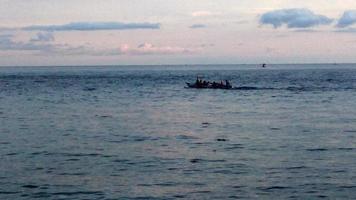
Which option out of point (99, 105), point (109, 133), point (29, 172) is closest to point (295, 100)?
point (99, 105)

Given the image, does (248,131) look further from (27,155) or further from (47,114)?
(47,114)

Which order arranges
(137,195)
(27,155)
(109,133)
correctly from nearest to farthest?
(137,195), (27,155), (109,133)

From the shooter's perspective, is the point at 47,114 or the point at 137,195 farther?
the point at 47,114

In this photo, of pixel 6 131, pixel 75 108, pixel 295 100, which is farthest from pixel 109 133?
pixel 295 100

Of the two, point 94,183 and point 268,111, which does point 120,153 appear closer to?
point 94,183

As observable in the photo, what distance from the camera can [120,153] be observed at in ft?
86.7

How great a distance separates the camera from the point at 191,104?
A: 56.1 metres

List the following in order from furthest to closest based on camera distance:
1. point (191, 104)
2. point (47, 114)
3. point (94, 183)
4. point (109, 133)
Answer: point (191, 104) → point (47, 114) → point (109, 133) → point (94, 183)

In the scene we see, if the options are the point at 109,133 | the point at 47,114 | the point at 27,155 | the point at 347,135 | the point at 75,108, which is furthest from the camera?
the point at 75,108

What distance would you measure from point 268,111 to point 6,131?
2085 cm

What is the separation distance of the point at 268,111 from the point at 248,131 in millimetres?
13696

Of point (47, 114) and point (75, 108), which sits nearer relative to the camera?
point (47, 114)

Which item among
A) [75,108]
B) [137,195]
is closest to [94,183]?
[137,195]

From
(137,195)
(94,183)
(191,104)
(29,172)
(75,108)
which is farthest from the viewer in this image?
(191,104)
